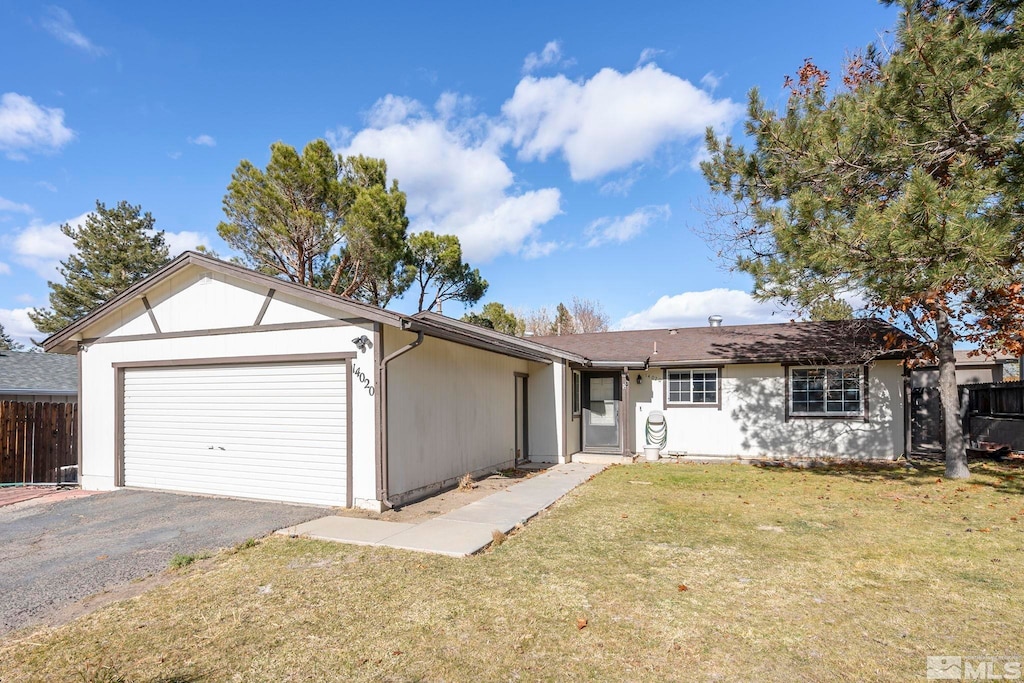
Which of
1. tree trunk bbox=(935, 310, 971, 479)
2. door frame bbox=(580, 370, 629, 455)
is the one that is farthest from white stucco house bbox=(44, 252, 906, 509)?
tree trunk bbox=(935, 310, 971, 479)

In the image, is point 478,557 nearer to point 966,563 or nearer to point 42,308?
point 966,563

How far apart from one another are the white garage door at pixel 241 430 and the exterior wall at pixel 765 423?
347 inches

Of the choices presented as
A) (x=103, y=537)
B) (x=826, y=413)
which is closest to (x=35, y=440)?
(x=103, y=537)

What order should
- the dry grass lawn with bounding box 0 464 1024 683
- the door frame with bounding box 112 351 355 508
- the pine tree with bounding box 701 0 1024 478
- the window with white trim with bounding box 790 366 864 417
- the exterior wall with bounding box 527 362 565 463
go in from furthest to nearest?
the exterior wall with bounding box 527 362 565 463 < the window with white trim with bounding box 790 366 864 417 < the door frame with bounding box 112 351 355 508 < the pine tree with bounding box 701 0 1024 478 < the dry grass lawn with bounding box 0 464 1024 683

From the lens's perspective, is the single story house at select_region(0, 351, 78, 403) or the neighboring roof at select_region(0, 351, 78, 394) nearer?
the single story house at select_region(0, 351, 78, 403)

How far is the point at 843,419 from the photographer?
1243 cm

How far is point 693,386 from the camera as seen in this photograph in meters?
13.6

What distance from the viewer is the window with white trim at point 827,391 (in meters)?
12.4

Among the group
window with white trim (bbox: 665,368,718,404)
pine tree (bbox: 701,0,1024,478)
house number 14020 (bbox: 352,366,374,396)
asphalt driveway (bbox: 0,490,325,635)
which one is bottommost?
asphalt driveway (bbox: 0,490,325,635)

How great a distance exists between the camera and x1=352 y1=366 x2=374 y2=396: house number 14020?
712cm

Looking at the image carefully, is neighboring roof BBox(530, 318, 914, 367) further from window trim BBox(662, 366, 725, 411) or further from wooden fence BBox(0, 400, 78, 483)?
wooden fence BBox(0, 400, 78, 483)

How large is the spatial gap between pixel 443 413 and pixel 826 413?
978 cm

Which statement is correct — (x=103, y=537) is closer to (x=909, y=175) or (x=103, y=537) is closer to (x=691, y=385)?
(x=909, y=175)

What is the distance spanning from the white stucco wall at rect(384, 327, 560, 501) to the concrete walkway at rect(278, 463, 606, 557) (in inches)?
40.1
